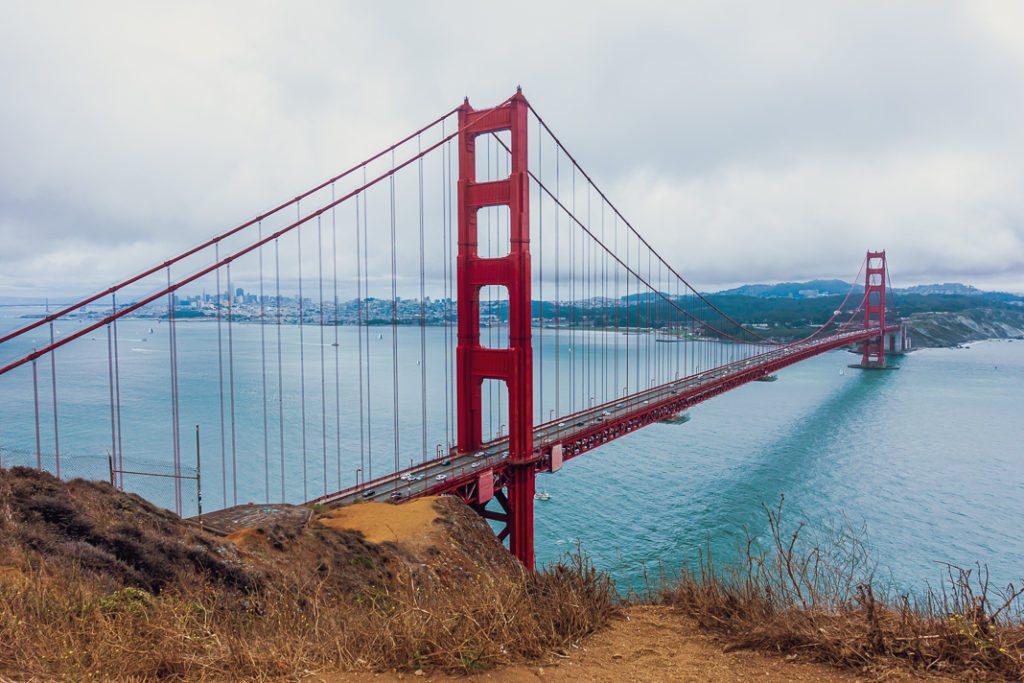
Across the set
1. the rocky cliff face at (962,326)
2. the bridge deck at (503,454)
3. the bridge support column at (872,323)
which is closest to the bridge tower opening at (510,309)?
the bridge deck at (503,454)

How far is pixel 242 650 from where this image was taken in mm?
3590

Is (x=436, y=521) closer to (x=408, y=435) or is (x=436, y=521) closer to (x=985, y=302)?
(x=408, y=435)

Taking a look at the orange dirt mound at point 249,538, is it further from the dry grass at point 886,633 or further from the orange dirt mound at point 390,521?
the dry grass at point 886,633

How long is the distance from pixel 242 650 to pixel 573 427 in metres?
17.6

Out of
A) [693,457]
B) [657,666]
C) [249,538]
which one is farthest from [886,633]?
[693,457]

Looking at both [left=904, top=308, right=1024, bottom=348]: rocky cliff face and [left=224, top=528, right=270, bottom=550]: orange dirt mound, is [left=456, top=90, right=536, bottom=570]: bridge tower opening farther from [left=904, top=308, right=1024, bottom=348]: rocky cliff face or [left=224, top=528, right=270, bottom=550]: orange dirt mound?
[left=904, top=308, right=1024, bottom=348]: rocky cliff face

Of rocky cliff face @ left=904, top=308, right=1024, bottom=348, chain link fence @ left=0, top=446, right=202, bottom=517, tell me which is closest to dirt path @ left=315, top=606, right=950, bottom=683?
chain link fence @ left=0, top=446, right=202, bottom=517

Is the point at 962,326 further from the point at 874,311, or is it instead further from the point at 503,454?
the point at 503,454

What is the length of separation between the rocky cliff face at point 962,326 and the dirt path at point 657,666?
358 ft

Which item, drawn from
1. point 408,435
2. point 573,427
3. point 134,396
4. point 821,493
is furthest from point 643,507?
point 134,396

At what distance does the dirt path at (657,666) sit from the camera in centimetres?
354

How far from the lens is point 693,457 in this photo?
29.6m

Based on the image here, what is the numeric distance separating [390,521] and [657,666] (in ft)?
28.3

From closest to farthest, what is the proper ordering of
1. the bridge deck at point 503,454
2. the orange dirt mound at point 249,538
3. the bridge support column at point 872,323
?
the orange dirt mound at point 249,538 → the bridge deck at point 503,454 → the bridge support column at point 872,323
